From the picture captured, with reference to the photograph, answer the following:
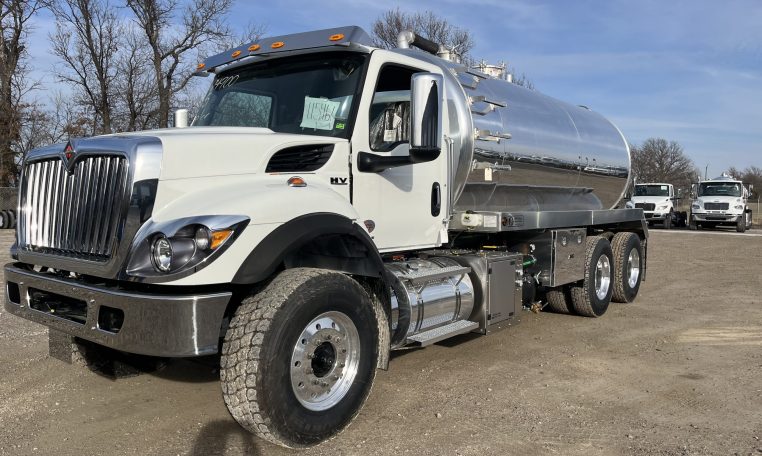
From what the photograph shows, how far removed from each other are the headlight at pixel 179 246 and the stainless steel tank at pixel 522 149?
2812 millimetres

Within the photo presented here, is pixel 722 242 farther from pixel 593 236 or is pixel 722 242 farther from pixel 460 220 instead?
pixel 460 220

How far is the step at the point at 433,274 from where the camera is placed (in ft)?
16.0

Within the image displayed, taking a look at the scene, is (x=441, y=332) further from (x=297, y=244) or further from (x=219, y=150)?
(x=219, y=150)

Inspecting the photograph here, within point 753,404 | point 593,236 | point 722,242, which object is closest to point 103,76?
point 593,236

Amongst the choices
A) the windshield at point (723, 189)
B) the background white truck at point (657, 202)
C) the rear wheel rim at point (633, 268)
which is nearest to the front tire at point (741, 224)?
the windshield at point (723, 189)

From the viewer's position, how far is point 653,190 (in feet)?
104

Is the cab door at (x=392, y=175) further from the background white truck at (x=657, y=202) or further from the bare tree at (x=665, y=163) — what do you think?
the bare tree at (x=665, y=163)

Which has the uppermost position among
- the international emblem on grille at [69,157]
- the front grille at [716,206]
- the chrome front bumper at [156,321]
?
the international emblem on grille at [69,157]

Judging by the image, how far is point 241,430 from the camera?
4.04 m

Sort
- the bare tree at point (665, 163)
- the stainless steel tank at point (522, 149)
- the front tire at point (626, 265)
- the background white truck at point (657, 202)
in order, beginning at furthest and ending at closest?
the bare tree at point (665, 163) → the background white truck at point (657, 202) → the front tire at point (626, 265) → the stainless steel tank at point (522, 149)

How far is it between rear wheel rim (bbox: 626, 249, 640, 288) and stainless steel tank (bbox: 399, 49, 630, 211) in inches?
35.1

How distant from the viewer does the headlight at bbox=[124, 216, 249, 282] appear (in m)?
3.18

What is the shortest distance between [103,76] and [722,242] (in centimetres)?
2410

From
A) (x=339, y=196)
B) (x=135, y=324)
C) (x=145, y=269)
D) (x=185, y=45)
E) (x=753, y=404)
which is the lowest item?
(x=753, y=404)
